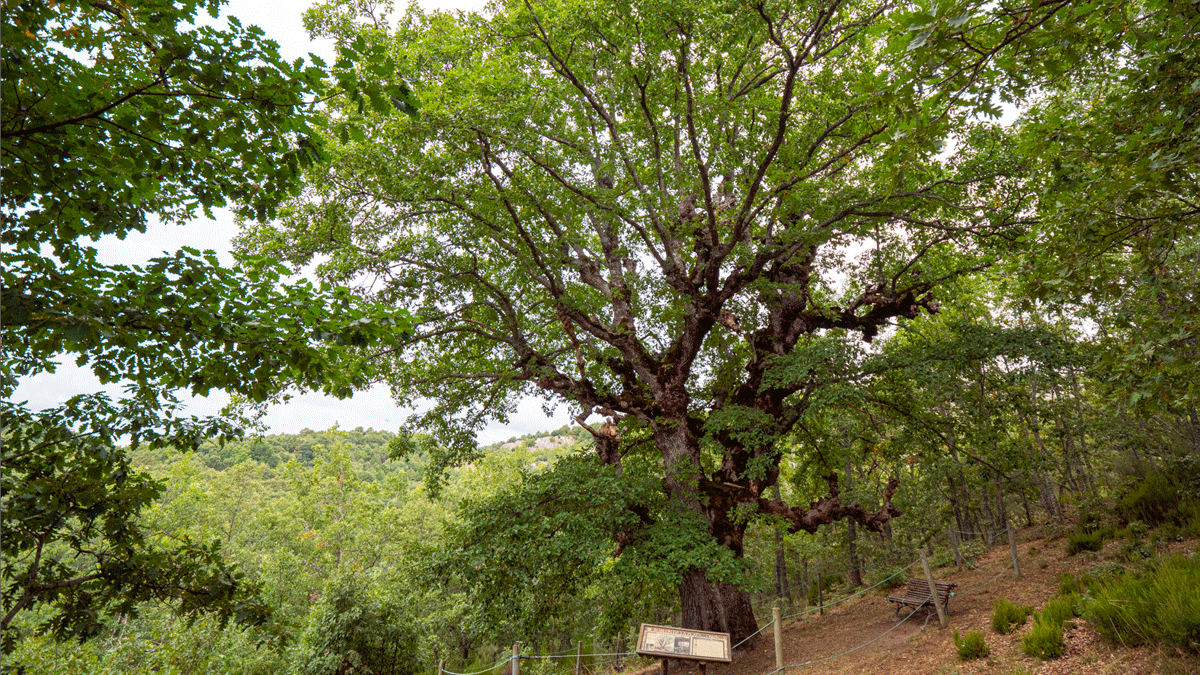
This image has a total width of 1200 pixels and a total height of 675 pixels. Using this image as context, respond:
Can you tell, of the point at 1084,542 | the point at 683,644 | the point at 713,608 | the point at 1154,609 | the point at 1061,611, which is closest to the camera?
the point at 1154,609

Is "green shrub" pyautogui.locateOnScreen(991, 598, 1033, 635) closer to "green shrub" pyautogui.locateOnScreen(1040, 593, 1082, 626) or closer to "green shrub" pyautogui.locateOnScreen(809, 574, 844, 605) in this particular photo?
"green shrub" pyautogui.locateOnScreen(1040, 593, 1082, 626)

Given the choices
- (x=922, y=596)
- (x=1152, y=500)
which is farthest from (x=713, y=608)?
(x=1152, y=500)

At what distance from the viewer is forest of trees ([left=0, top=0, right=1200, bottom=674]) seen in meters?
2.94

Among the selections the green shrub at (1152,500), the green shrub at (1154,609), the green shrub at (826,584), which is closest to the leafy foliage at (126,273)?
the green shrub at (1154,609)

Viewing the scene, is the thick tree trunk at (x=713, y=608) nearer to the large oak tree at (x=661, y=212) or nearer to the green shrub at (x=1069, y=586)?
the large oak tree at (x=661, y=212)

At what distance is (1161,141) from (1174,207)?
101 centimetres

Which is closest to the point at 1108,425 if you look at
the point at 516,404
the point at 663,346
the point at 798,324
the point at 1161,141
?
the point at 798,324

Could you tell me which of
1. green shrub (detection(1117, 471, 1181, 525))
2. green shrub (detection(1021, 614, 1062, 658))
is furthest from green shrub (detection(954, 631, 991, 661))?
green shrub (detection(1117, 471, 1181, 525))

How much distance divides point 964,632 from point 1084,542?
460 cm

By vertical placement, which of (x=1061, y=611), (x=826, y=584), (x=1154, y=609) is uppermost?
(x=1154, y=609)

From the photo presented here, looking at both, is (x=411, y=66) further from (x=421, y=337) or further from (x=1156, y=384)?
(x=1156, y=384)

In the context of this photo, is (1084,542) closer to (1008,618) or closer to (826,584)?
(1008,618)

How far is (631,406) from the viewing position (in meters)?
10.6

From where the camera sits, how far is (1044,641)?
5.95 m
